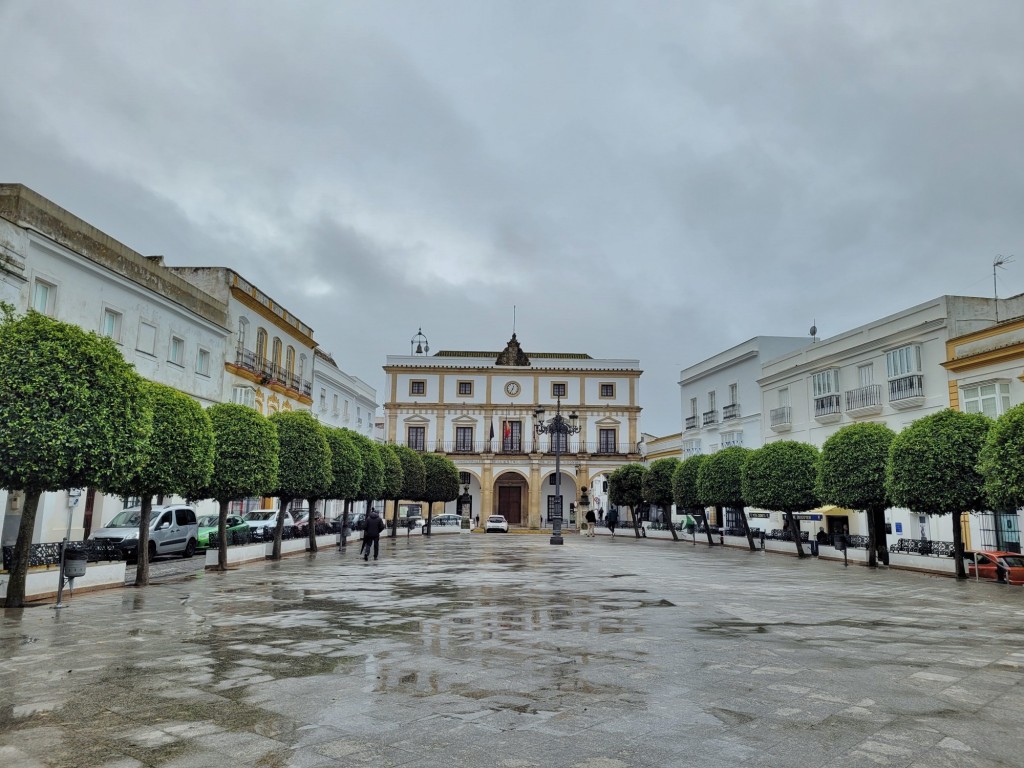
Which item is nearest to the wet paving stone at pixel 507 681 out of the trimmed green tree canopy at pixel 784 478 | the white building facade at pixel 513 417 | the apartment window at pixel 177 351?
the trimmed green tree canopy at pixel 784 478

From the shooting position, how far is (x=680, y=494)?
35.9 metres

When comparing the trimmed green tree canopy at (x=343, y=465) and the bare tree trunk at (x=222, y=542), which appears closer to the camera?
the bare tree trunk at (x=222, y=542)

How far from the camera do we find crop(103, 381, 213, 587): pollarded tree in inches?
550

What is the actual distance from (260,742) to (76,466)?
8.15 m

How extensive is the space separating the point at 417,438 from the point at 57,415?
48063mm

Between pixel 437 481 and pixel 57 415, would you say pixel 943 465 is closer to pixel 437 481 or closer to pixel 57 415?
pixel 57 415

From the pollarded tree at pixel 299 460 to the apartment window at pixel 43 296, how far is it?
6.38 m

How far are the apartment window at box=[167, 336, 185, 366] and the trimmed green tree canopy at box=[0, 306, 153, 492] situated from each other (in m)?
14.1

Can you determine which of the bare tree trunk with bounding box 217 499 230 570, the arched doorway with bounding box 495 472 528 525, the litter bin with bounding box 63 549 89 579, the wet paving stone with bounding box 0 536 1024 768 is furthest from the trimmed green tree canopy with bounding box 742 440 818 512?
the arched doorway with bounding box 495 472 528 525

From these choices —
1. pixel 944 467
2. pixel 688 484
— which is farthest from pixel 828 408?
pixel 944 467

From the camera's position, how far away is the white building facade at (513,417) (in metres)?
57.8

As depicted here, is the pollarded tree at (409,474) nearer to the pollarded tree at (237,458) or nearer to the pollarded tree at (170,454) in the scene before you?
the pollarded tree at (237,458)

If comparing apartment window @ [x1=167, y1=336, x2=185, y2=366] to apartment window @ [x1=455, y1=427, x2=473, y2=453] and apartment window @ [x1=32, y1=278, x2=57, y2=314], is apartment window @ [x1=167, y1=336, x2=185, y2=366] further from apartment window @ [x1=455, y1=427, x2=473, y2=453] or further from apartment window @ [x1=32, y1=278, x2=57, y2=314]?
apartment window @ [x1=455, y1=427, x2=473, y2=453]

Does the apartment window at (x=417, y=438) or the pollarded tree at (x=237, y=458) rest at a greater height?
the apartment window at (x=417, y=438)
